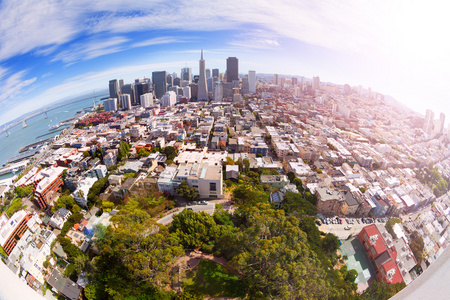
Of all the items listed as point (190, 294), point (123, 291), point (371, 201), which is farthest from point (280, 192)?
point (123, 291)

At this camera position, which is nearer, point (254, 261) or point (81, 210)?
point (254, 261)

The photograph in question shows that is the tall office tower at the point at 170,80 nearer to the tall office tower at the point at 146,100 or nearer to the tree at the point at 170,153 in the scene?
the tall office tower at the point at 146,100

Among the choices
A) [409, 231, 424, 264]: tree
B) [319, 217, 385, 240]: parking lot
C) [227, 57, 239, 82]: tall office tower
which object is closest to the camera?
[409, 231, 424, 264]: tree

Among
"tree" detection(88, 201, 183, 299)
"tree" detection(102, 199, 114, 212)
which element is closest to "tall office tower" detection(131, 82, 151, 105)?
"tree" detection(102, 199, 114, 212)

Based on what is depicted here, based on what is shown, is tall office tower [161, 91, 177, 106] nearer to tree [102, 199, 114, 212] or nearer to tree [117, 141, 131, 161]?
tree [117, 141, 131, 161]

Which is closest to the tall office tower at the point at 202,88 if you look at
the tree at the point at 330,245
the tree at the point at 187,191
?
the tree at the point at 187,191

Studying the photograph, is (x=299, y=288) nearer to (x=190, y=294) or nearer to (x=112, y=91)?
(x=190, y=294)
